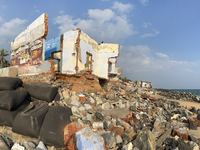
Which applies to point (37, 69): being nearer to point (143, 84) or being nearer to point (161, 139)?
point (161, 139)

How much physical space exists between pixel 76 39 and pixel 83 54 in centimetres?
97

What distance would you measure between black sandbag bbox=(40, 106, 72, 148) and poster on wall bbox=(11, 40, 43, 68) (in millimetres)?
3998

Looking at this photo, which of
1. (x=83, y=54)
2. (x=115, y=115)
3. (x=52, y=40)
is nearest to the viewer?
(x=115, y=115)

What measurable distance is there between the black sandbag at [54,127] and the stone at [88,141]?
340mm

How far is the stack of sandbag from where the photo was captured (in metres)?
2.50

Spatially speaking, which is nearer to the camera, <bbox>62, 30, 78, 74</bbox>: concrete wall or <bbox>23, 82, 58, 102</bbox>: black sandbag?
<bbox>23, 82, 58, 102</bbox>: black sandbag

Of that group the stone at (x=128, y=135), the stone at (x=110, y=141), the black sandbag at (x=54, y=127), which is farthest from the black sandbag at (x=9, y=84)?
the stone at (x=128, y=135)

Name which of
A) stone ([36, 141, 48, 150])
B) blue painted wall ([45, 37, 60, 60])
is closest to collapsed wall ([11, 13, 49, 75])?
blue painted wall ([45, 37, 60, 60])

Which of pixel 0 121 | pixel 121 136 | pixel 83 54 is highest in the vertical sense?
pixel 83 54

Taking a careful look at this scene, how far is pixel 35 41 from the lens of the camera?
19.8 feet

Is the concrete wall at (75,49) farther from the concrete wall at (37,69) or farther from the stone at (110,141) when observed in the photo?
the stone at (110,141)

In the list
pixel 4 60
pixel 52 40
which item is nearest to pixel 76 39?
pixel 52 40

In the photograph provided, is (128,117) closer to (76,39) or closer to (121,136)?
(121,136)

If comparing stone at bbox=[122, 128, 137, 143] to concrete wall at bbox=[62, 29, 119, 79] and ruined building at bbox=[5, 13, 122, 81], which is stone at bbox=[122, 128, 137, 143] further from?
concrete wall at bbox=[62, 29, 119, 79]
